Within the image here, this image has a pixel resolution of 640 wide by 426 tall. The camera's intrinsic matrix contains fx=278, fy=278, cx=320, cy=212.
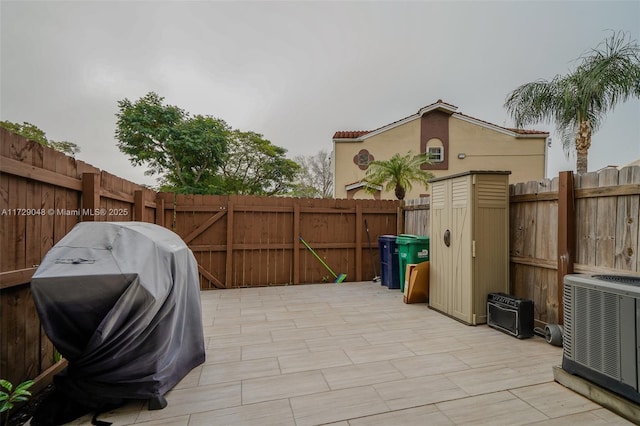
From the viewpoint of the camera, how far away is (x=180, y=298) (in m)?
2.34

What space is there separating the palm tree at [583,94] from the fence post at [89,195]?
9.00m

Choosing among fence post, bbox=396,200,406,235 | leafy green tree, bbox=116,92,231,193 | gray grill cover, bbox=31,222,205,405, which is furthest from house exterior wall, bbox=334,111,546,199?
gray grill cover, bbox=31,222,205,405

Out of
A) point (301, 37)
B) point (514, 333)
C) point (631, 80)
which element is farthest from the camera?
point (301, 37)

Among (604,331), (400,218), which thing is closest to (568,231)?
(604,331)

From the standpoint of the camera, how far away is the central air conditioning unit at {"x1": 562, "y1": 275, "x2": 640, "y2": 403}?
1.86m

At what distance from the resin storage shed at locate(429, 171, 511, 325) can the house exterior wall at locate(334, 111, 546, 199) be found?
27.7ft

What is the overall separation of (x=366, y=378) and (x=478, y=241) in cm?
241

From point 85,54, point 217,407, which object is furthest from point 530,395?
point 85,54

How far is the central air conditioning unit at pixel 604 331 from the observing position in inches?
73.2

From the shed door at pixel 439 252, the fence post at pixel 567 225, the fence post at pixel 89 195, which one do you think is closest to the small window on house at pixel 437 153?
the shed door at pixel 439 252

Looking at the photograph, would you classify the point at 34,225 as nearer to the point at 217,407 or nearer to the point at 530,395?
the point at 217,407

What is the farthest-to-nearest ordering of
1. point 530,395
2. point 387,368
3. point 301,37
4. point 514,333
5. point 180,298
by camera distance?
point 301,37 < point 514,333 < point 387,368 < point 180,298 < point 530,395

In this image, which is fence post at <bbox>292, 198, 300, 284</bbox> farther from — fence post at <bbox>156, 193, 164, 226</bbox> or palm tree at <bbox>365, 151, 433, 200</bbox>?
palm tree at <bbox>365, 151, 433, 200</bbox>

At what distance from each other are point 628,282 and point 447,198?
2287 millimetres
